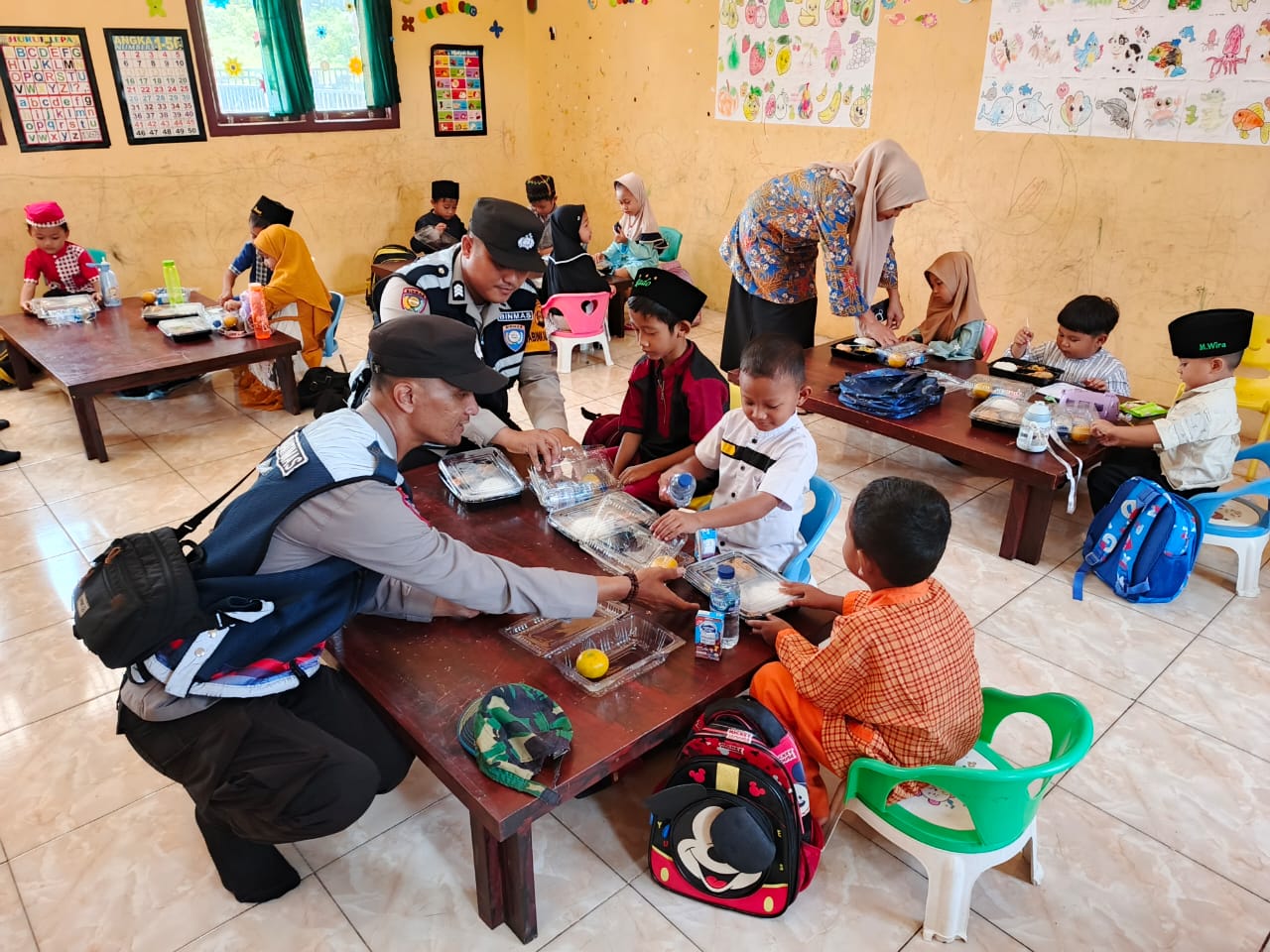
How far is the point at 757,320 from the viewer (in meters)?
4.22

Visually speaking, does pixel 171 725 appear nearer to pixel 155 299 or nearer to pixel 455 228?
pixel 155 299

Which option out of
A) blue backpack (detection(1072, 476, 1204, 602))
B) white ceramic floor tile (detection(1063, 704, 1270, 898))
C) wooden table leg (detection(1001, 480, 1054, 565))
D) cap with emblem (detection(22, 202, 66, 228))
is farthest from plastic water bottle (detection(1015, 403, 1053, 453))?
cap with emblem (detection(22, 202, 66, 228))

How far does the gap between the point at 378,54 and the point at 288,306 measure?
332 centimetres

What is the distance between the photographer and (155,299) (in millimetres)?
5242

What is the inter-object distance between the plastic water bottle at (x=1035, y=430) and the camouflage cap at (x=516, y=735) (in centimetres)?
237

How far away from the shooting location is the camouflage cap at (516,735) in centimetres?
154

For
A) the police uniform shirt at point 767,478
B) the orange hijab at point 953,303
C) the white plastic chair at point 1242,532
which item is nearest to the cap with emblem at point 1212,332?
the white plastic chair at point 1242,532

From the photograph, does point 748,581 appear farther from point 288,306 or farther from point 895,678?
point 288,306

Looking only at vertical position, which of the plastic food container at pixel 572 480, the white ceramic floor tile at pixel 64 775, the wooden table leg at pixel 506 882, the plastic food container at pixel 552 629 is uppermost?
the plastic food container at pixel 572 480

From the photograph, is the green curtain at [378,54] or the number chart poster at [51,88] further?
the green curtain at [378,54]

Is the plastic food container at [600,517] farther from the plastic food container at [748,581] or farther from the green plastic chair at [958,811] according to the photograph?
the green plastic chair at [958,811]

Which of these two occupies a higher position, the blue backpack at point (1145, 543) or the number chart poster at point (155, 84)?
the number chart poster at point (155, 84)

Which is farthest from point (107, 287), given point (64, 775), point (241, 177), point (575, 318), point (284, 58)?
point (64, 775)

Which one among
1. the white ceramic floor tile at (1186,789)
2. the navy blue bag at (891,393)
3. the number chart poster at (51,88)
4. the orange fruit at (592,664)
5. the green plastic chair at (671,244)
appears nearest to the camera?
the orange fruit at (592,664)
